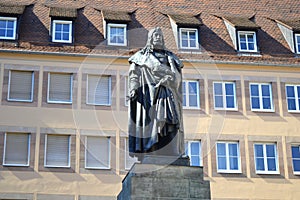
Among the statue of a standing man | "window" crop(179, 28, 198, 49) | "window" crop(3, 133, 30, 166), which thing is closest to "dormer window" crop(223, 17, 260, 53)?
"window" crop(179, 28, 198, 49)

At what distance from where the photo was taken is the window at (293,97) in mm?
31609

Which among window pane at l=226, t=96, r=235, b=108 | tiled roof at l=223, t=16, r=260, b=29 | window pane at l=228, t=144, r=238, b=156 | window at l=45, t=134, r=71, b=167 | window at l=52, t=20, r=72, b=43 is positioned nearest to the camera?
window at l=45, t=134, r=71, b=167

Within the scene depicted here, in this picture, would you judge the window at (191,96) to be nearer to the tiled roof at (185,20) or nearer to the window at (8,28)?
the tiled roof at (185,20)

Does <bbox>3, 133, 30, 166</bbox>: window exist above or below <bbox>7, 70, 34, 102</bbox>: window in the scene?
below

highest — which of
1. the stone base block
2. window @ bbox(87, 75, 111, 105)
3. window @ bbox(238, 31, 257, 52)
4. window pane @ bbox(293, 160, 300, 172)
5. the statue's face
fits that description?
window @ bbox(238, 31, 257, 52)

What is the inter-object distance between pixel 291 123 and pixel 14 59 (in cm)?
1256

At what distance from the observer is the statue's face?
1183 cm

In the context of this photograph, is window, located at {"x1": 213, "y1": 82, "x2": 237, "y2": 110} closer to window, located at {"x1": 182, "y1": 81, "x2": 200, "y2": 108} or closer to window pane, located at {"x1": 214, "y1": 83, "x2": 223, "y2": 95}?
window pane, located at {"x1": 214, "y1": 83, "x2": 223, "y2": 95}

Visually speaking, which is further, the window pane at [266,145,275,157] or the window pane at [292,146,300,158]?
the window pane at [292,146,300,158]

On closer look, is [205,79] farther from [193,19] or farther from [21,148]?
[21,148]

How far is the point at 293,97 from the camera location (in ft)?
104

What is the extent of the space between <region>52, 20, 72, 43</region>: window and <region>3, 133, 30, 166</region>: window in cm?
491

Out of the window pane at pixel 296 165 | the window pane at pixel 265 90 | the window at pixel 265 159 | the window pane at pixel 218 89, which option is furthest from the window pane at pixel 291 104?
the window pane at pixel 218 89

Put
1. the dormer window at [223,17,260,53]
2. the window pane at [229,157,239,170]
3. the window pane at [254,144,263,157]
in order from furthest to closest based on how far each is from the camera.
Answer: the dormer window at [223,17,260,53] < the window pane at [254,144,263,157] < the window pane at [229,157,239,170]
